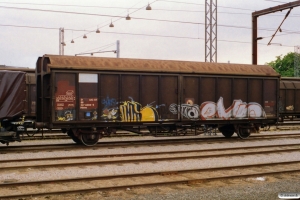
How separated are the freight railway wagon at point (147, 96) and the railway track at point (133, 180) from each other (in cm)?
610

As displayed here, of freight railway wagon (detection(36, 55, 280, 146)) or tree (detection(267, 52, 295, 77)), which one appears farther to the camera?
tree (detection(267, 52, 295, 77))

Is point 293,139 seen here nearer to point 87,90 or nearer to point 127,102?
point 127,102

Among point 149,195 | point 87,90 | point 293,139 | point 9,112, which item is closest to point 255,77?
point 293,139

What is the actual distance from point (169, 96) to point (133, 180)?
7824 millimetres

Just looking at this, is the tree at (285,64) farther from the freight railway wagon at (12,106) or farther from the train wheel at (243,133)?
the freight railway wagon at (12,106)

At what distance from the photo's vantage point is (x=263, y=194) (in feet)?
26.5

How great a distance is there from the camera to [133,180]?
9391mm

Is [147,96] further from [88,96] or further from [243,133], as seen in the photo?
[243,133]

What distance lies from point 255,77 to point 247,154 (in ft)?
19.8

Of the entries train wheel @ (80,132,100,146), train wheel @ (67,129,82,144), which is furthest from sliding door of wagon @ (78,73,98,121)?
train wheel @ (67,129,82,144)

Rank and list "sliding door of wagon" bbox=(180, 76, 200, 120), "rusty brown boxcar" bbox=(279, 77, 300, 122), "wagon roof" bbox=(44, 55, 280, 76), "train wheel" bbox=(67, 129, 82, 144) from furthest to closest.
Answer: "rusty brown boxcar" bbox=(279, 77, 300, 122), "sliding door of wagon" bbox=(180, 76, 200, 120), "train wheel" bbox=(67, 129, 82, 144), "wagon roof" bbox=(44, 55, 280, 76)

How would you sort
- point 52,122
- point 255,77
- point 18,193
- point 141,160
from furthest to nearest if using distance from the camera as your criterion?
point 255,77, point 52,122, point 141,160, point 18,193

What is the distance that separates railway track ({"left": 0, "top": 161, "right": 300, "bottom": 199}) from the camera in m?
8.20

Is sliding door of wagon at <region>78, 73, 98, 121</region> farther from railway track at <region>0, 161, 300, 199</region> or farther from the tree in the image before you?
the tree
